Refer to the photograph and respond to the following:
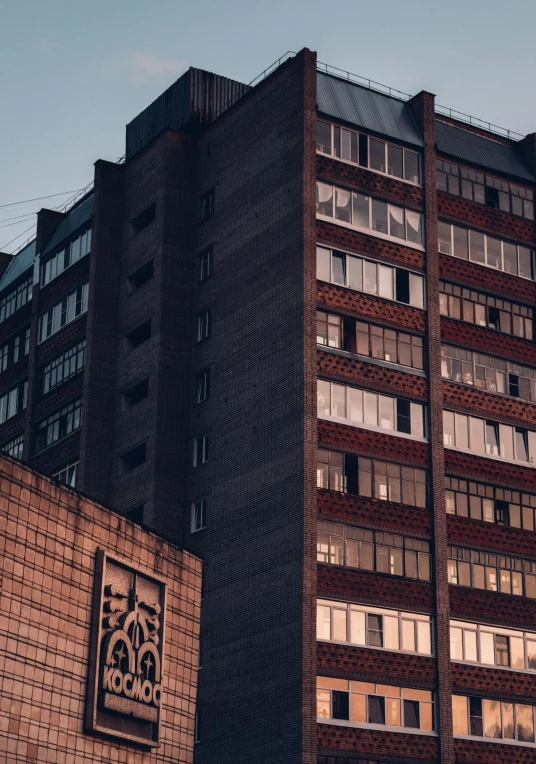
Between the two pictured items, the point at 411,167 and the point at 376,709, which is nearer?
the point at 376,709

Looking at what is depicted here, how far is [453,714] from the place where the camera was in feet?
200

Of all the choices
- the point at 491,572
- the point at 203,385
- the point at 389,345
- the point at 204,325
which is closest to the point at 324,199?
the point at 389,345

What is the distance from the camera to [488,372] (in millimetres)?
68625

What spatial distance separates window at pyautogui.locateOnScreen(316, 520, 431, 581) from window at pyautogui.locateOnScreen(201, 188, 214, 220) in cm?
1903

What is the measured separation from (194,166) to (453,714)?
30232 millimetres

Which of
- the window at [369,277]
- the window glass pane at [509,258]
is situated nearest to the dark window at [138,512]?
the window at [369,277]

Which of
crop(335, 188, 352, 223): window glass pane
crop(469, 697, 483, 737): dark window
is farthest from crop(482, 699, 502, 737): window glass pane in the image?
crop(335, 188, 352, 223): window glass pane

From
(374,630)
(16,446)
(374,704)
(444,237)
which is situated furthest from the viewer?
(16,446)

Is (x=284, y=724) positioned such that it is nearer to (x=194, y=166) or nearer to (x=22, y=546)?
(x=22, y=546)

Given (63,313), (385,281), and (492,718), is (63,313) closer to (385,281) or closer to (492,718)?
(385,281)

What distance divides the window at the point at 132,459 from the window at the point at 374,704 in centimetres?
1708

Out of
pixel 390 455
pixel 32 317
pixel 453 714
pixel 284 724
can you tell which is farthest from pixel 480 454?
pixel 32 317

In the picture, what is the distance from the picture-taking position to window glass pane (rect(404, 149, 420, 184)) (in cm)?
6925

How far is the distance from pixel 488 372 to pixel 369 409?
7.63 m
